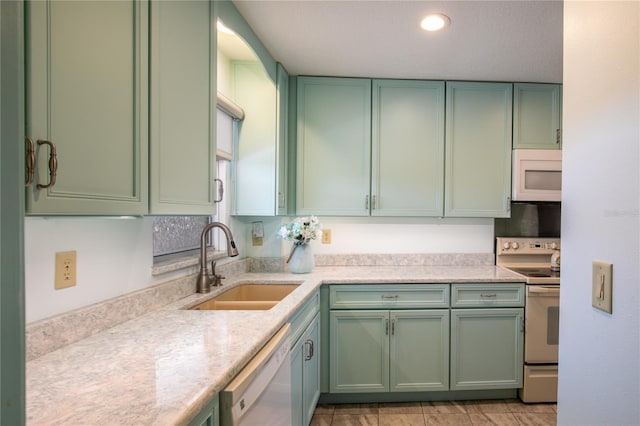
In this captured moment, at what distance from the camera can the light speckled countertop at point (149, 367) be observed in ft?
2.21

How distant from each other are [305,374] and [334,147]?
155 centimetres

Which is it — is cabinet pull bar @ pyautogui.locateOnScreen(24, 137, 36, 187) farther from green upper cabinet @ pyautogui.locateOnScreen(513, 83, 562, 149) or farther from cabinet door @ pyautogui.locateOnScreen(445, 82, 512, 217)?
green upper cabinet @ pyautogui.locateOnScreen(513, 83, 562, 149)

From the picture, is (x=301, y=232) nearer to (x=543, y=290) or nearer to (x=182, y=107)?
(x=182, y=107)

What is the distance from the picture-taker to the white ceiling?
1.62 metres

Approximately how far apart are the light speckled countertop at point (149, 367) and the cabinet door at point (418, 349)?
109cm

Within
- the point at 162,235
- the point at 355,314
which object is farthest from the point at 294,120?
the point at 355,314

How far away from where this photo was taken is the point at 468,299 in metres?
2.28

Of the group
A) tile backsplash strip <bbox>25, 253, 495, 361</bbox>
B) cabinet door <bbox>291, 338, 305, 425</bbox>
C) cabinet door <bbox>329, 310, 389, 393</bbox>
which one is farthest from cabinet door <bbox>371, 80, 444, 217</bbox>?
cabinet door <bbox>291, 338, 305, 425</bbox>

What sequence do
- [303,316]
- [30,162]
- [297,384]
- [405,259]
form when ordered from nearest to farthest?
[30,162] < [297,384] < [303,316] < [405,259]

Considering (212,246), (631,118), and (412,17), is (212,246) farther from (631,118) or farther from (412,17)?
(631,118)

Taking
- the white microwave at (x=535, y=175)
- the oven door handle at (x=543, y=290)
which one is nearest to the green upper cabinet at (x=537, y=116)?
the white microwave at (x=535, y=175)

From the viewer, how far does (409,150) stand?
253cm

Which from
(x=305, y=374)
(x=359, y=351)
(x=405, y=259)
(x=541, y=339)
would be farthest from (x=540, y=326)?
(x=305, y=374)

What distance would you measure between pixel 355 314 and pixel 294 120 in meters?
1.46
